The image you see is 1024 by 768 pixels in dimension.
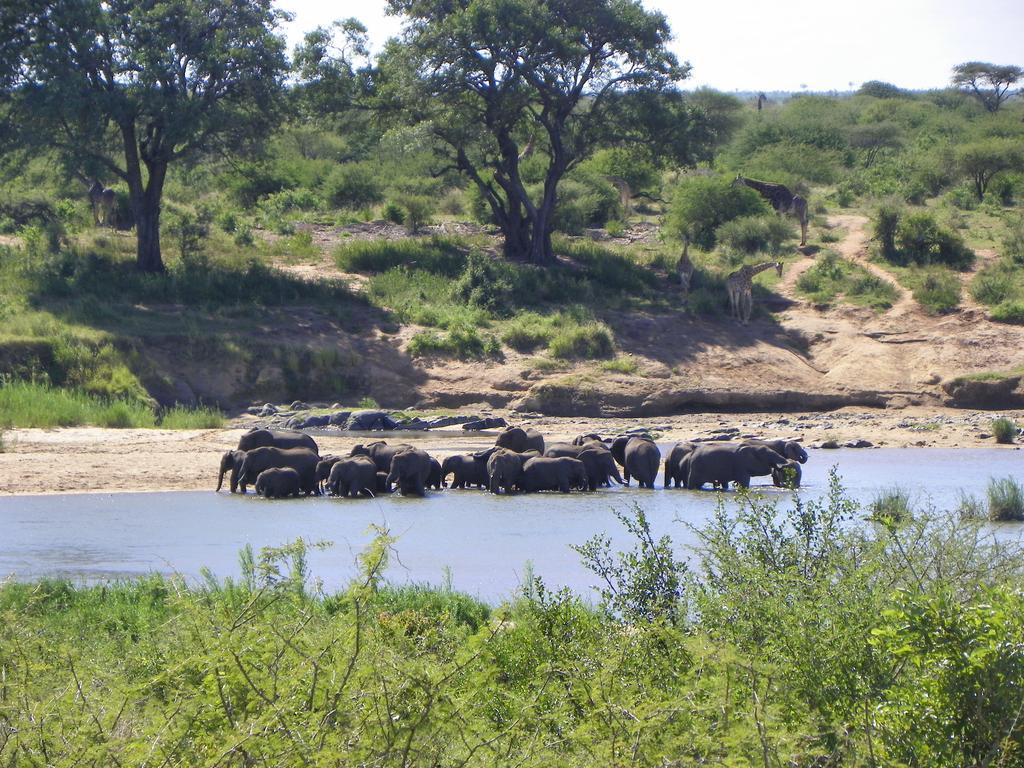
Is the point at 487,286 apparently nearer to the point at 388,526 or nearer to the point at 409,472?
the point at 409,472

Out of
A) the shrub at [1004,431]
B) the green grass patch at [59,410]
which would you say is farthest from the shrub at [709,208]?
the green grass patch at [59,410]

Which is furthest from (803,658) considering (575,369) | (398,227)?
(398,227)

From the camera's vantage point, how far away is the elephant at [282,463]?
55.7ft

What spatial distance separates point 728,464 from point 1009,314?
15295mm

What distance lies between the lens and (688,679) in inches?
207

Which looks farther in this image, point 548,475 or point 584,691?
point 548,475

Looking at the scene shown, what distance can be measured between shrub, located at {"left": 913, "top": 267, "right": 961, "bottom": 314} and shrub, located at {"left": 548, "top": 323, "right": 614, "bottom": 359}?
8.01 m

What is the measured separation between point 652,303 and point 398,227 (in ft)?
30.7

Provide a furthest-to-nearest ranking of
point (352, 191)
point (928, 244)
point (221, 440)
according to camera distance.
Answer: point (352, 191) → point (928, 244) → point (221, 440)

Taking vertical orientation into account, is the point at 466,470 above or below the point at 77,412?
below

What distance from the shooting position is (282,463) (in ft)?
56.3

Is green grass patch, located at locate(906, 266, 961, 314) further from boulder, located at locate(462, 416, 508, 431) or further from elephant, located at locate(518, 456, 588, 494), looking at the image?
elephant, located at locate(518, 456, 588, 494)

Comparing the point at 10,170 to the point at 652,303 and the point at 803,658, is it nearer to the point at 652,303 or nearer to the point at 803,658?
the point at 652,303

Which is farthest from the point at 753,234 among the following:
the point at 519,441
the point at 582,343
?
the point at 519,441
